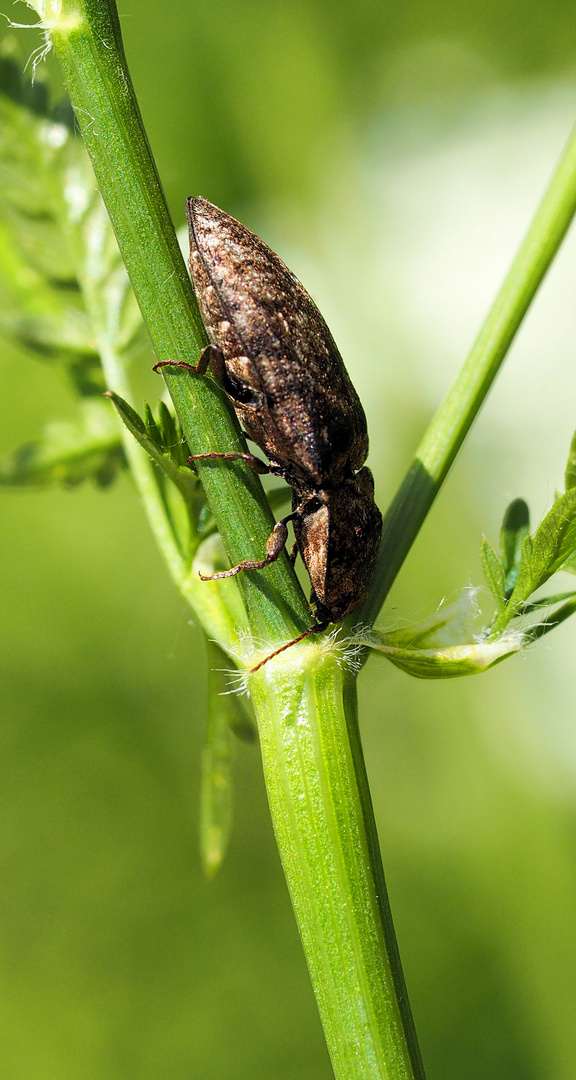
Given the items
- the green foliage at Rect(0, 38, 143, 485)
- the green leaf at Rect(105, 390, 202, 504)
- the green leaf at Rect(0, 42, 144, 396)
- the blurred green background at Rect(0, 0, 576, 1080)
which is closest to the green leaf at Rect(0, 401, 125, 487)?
the green foliage at Rect(0, 38, 143, 485)

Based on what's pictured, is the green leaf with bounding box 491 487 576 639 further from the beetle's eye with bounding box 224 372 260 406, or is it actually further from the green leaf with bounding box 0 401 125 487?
the green leaf with bounding box 0 401 125 487

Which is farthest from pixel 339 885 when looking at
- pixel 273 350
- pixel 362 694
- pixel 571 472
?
pixel 362 694

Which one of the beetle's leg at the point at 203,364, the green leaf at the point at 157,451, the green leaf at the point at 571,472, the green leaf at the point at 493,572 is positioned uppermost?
the beetle's leg at the point at 203,364

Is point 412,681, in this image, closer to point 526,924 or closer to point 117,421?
point 526,924

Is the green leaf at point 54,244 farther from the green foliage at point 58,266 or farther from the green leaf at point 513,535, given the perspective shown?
the green leaf at point 513,535

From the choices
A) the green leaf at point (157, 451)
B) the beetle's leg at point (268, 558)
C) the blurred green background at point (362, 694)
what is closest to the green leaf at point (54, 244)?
the green leaf at point (157, 451)

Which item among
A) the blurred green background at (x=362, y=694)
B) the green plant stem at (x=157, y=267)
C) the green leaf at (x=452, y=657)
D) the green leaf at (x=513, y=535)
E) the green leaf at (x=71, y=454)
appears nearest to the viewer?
the green plant stem at (x=157, y=267)

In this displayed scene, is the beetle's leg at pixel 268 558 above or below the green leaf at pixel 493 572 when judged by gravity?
above

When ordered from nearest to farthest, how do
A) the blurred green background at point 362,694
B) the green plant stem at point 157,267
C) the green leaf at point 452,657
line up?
1. the green plant stem at point 157,267
2. the green leaf at point 452,657
3. the blurred green background at point 362,694
